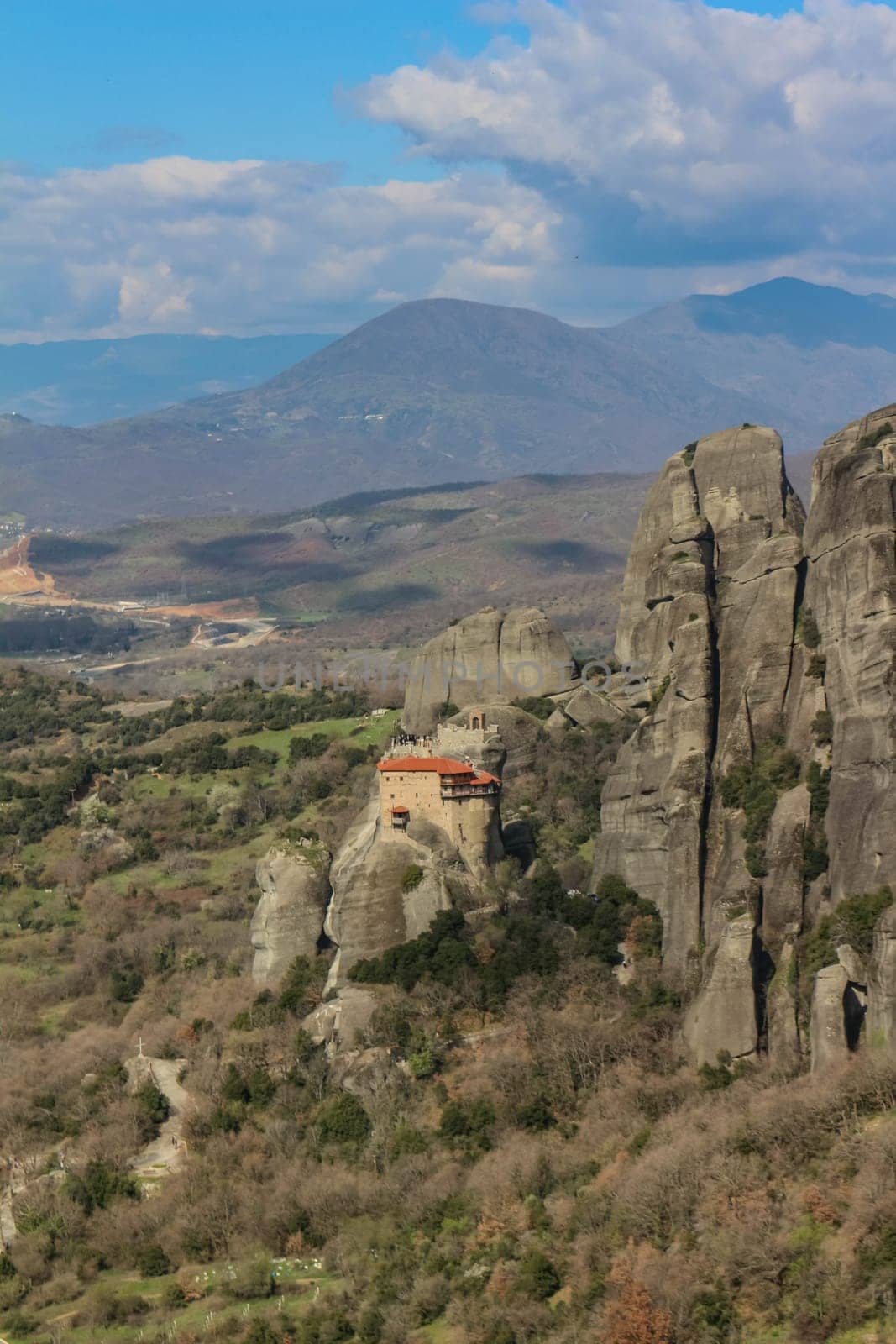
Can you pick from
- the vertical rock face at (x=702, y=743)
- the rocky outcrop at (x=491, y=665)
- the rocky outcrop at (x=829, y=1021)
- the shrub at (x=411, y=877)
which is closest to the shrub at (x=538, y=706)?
the rocky outcrop at (x=491, y=665)

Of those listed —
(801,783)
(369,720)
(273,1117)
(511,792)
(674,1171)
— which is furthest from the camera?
(369,720)

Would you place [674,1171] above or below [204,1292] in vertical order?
above

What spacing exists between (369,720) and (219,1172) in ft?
168

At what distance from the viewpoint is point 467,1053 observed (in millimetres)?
51156

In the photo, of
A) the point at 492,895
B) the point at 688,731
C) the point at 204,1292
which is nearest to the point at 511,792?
the point at 492,895

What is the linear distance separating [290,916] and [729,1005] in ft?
60.5

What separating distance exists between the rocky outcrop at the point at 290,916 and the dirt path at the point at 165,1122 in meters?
4.37

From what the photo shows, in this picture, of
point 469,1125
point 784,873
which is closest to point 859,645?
point 784,873

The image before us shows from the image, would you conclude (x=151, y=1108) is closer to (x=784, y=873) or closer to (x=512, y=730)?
(x=784, y=873)

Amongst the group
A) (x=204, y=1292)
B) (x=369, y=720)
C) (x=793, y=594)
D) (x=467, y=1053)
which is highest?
(x=793, y=594)

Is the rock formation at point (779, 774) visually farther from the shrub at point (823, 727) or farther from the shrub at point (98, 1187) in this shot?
the shrub at point (98, 1187)

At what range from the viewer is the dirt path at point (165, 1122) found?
51.5 metres

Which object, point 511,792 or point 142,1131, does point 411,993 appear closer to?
point 142,1131

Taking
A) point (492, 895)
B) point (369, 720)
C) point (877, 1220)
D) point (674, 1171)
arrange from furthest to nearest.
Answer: point (369, 720) < point (492, 895) < point (674, 1171) < point (877, 1220)
